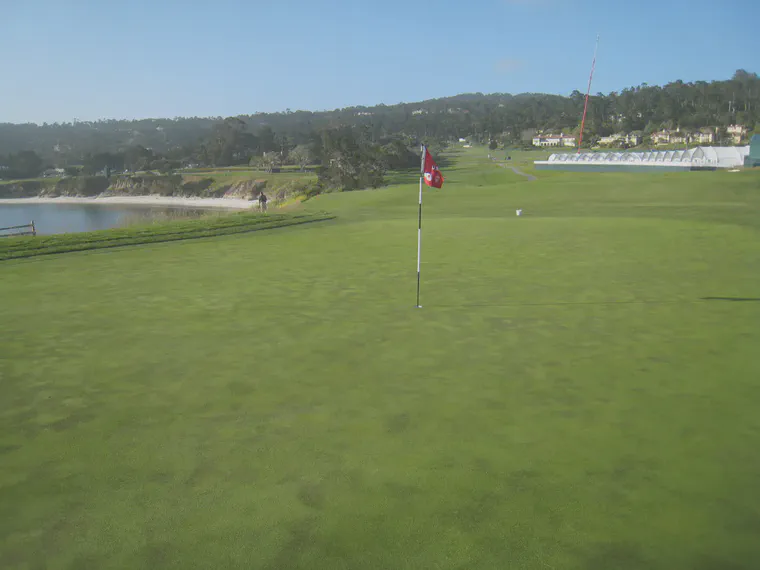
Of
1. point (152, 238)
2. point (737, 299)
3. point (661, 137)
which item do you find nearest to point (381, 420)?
point (737, 299)

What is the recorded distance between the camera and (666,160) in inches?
2667

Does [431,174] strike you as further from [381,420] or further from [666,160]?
[666,160]

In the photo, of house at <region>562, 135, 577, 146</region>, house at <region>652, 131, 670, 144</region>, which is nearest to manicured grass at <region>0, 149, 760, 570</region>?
house at <region>652, 131, 670, 144</region>

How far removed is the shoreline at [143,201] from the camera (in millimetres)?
122775

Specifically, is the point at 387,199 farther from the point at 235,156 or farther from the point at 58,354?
the point at 235,156

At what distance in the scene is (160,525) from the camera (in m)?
5.64

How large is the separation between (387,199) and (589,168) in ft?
110

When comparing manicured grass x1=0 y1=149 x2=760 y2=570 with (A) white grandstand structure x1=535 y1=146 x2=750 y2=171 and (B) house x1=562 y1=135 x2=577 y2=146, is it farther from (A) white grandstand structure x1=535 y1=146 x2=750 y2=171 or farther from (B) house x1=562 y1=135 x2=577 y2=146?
(B) house x1=562 y1=135 x2=577 y2=146

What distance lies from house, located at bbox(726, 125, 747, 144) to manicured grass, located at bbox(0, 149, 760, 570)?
474 feet

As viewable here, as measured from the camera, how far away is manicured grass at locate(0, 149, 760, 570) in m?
5.44

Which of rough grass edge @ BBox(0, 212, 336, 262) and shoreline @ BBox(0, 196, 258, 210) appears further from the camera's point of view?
shoreline @ BBox(0, 196, 258, 210)

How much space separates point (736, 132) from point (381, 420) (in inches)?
6571

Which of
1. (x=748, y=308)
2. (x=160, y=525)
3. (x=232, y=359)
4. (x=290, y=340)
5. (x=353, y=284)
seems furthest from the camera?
(x=353, y=284)

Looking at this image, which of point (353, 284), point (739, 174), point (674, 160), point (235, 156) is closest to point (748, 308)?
point (353, 284)
